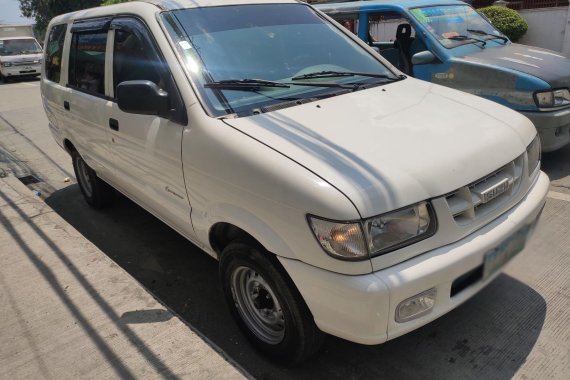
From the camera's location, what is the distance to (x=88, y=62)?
3947 millimetres

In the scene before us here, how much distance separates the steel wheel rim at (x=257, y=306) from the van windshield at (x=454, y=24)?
4072 millimetres

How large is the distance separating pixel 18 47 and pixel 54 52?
60.4 feet

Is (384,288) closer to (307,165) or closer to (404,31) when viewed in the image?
(307,165)

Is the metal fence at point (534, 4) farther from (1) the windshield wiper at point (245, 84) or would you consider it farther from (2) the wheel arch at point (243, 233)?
(2) the wheel arch at point (243, 233)

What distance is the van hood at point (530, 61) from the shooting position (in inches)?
190

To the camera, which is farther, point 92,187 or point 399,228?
point 92,187

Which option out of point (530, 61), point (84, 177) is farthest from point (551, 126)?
point (84, 177)

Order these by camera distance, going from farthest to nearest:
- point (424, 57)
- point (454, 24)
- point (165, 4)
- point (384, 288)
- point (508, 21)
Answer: point (508, 21), point (454, 24), point (424, 57), point (165, 4), point (384, 288)

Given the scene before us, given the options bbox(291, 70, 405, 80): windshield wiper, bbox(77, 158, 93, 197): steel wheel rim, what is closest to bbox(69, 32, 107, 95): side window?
bbox(77, 158, 93, 197): steel wheel rim

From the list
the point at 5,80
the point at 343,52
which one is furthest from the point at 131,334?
the point at 5,80

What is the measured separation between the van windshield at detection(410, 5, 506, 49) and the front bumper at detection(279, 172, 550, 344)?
392 centimetres

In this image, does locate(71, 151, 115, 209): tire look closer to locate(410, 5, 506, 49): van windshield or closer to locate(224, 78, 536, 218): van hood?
locate(224, 78, 536, 218): van hood

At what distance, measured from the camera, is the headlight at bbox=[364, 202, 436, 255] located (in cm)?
204

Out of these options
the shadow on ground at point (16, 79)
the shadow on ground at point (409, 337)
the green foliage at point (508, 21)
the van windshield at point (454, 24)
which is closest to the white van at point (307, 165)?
the shadow on ground at point (409, 337)
